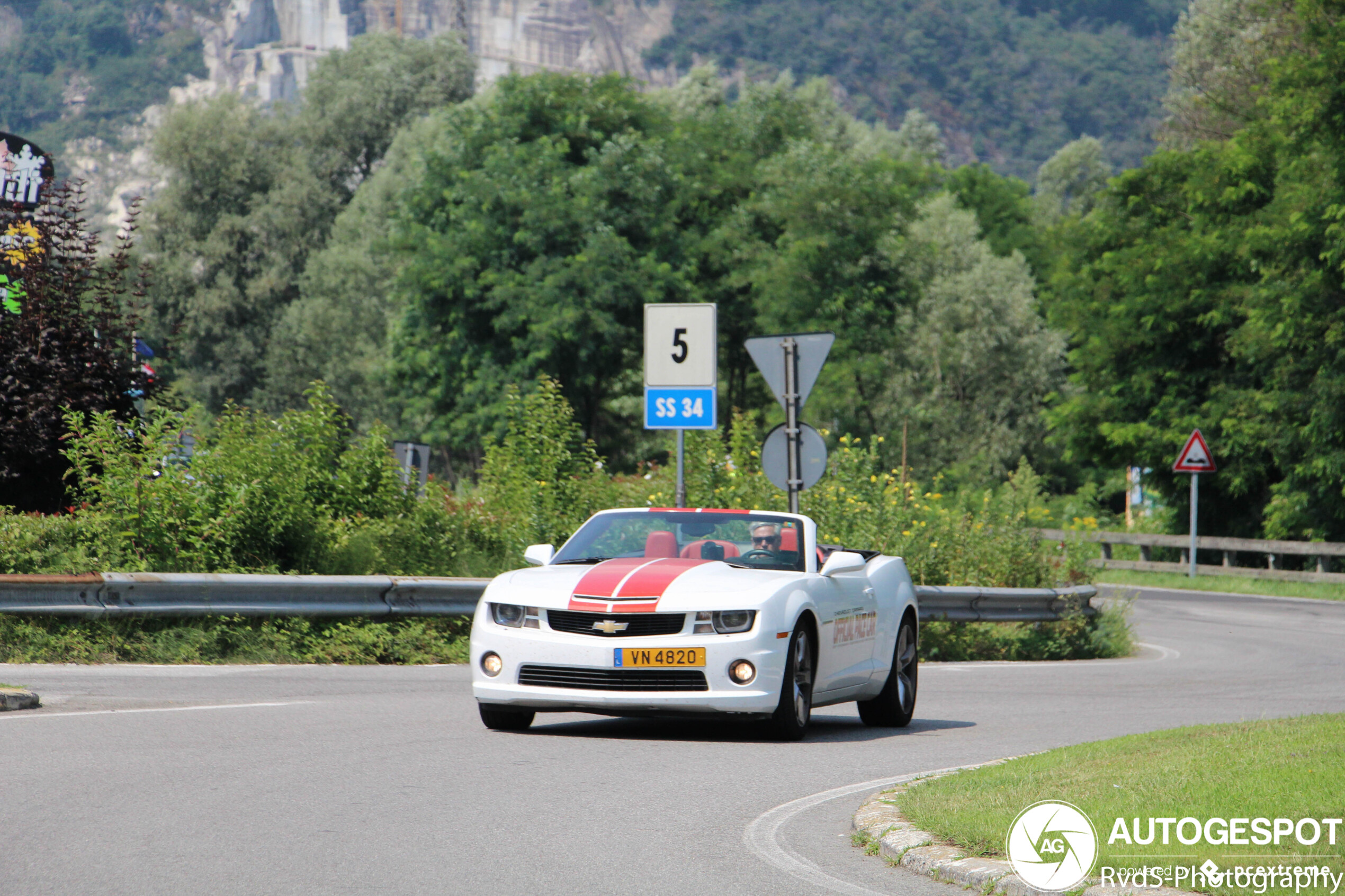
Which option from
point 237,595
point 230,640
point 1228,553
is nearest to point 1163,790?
point 237,595

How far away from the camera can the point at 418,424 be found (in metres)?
52.6

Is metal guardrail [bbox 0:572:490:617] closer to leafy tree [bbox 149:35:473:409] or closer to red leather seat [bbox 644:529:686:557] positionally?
red leather seat [bbox 644:529:686:557]

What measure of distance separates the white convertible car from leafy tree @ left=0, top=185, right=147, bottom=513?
8.26m

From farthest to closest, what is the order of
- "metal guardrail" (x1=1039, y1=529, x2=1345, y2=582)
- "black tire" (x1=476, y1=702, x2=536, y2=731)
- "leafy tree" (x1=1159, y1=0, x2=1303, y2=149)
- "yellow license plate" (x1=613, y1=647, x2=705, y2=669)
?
"leafy tree" (x1=1159, y1=0, x2=1303, y2=149)
"metal guardrail" (x1=1039, y1=529, x2=1345, y2=582)
"black tire" (x1=476, y1=702, x2=536, y2=731)
"yellow license plate" (x1=613, y1=647, x2=705, y2=669)

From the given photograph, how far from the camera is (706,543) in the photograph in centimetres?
1081

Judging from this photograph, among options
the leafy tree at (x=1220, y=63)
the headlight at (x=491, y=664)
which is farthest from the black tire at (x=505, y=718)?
the leafy tree at (x=1220, y=63)

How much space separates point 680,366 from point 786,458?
4.52ft

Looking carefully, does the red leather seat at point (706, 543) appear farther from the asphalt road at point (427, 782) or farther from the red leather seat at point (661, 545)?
the asphalt road at point (427, 782)

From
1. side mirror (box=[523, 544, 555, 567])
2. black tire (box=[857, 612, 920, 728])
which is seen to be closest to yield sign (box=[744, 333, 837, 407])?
black tire (box=[857, 612, 920, 728])

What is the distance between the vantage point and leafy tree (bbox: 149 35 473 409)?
66.2m

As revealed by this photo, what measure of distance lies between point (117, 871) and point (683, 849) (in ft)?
6.98

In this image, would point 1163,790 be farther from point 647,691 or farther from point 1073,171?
point 1073,171

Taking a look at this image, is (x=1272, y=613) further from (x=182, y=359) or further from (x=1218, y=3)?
(x=182, y=359)

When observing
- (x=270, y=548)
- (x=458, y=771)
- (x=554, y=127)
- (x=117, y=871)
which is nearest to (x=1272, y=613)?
(x=270, y=548)
